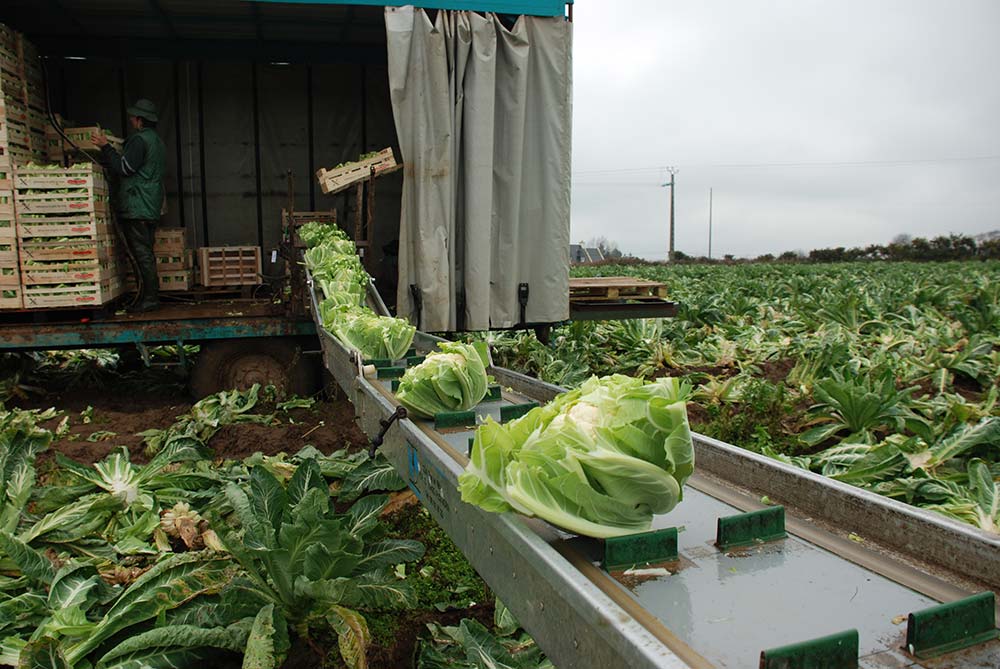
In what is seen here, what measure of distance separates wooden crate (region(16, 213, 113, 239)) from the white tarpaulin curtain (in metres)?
2.96

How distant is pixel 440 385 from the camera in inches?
118

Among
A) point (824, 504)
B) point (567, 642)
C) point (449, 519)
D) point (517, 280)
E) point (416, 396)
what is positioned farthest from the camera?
point (517, 280)

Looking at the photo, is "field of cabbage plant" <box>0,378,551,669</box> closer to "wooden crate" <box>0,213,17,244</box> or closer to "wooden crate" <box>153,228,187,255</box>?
"wooden crate" <box>0,213,17,244</box>

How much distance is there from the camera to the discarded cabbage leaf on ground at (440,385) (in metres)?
3.03

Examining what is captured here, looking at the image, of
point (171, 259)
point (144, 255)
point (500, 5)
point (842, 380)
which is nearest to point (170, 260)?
point (171, 259)

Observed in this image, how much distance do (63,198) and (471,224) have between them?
153 inches

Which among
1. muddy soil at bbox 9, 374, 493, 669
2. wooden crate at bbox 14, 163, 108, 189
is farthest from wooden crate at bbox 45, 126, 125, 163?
muddy soil at bbox 9, 374, 493, 669

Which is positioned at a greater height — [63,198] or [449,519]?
[63,198]

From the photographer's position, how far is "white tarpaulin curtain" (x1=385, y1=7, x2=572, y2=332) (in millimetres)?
7188

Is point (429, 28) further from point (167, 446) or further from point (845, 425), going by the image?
point (845, 425)

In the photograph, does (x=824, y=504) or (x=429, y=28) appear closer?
(x=824, y=504)

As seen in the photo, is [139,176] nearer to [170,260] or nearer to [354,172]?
[170,260]

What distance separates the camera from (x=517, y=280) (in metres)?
7.88

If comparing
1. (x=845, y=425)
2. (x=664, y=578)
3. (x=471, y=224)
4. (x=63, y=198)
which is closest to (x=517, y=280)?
(x=471, y=224)
